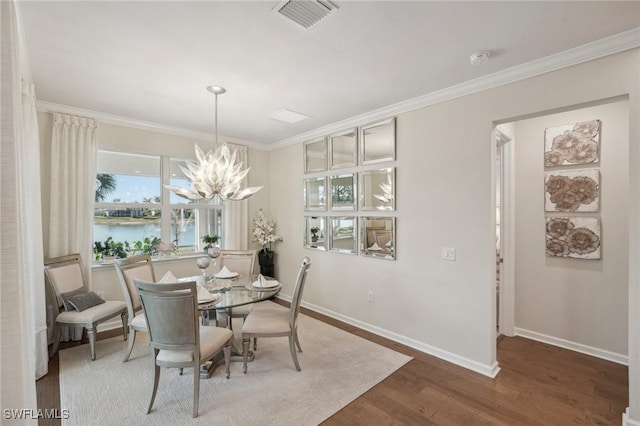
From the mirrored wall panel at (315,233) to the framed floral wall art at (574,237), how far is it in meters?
2.82

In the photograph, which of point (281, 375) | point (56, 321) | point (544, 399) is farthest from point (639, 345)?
point (56, 321)

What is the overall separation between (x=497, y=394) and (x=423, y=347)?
0.86 meters

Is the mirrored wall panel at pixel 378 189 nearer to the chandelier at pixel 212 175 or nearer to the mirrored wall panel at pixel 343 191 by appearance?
the mirrored wall panel at pixel 343 191

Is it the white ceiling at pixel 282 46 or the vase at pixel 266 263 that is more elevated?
the white ceiling at pixel 282 46

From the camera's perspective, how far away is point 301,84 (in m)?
2.91

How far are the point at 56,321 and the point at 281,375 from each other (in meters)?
2.43

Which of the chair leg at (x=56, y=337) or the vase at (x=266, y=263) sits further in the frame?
the vase at (x=266, y=263)

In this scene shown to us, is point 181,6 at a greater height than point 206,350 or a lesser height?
greater

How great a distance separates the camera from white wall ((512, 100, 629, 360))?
2977 millimetres

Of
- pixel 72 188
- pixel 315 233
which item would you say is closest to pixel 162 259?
pixel 72 188

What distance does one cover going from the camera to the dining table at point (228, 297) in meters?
2.54

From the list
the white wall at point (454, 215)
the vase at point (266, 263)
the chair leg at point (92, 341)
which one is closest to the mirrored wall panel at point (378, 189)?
the white wall at point (454, 215)

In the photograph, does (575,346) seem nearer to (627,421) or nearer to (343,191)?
(627,421)

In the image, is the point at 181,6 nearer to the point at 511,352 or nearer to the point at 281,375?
the point at 281,375
